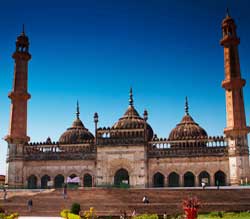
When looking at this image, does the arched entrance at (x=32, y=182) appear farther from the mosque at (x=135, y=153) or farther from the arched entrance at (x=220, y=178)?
the arched entrance at (x=220, y=178)

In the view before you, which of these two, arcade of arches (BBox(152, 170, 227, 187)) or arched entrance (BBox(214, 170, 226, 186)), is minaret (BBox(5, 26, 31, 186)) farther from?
arched entrance (BBox(214, 170, 226, 186))

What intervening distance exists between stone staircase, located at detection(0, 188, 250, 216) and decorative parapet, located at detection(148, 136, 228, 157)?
841 cm

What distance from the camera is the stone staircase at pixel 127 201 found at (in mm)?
25069

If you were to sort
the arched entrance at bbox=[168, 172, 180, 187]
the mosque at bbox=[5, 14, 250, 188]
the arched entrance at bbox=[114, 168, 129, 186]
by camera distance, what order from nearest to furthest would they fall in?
the mosque at bbox=[5, 14, 250, 188], the arched entrance at bbox=[168, 172, 180, 187], the arched entrance at bbox=[114, 168, 129, 186]

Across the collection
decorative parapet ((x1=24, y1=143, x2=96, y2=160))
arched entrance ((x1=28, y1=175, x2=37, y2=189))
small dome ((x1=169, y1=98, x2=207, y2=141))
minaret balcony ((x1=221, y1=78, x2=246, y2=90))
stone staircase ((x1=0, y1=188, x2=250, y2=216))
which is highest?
minaret balcony ((x1=221, y1=78, x2=246, y2=90))

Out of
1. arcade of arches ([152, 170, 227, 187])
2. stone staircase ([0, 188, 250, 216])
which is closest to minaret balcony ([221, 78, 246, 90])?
arcade of arches ([152, 170, 227, 187])

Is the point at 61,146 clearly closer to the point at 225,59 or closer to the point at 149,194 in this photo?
the point at 149,194

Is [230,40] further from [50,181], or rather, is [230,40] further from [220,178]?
[50,181]

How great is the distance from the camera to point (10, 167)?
3978 centimetres

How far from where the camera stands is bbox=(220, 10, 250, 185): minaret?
34.6m

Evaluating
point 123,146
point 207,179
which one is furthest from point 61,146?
point 207,179

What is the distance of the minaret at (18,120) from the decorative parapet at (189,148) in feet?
41.9

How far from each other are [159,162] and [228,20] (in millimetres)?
15069

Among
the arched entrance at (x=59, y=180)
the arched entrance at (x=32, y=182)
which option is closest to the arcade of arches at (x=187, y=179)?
the arched entrance at (x=59, y=180)
